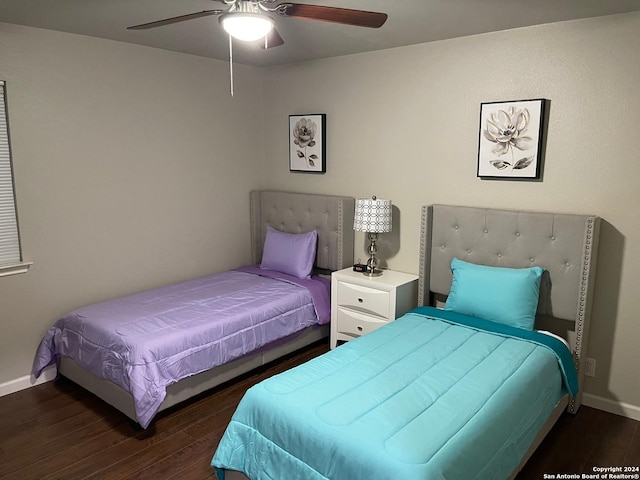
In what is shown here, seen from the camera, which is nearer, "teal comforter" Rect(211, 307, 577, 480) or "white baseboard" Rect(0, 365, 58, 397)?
"teal comforter" Rect(211, 307, 577, 480)

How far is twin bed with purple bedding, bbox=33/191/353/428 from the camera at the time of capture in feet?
9.08

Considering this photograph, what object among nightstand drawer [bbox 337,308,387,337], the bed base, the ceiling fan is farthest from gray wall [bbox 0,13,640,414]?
the ceiling fan

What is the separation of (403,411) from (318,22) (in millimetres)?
2262

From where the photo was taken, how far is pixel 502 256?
3.11 m

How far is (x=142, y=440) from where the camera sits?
8.83 feet

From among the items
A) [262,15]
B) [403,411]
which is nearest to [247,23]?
[262,15]

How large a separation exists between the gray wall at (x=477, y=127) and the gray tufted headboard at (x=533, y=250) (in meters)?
0.16

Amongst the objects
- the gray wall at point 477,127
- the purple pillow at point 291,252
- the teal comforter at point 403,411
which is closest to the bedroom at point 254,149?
the gray wall at point 477,127

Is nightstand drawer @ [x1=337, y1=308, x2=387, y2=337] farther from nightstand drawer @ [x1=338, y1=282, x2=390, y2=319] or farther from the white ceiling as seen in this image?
the white ceiling

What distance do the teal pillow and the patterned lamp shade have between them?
2.27 feet

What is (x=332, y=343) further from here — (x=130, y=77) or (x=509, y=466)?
(x=130, y=77)

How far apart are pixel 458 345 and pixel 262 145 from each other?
9.31 ft

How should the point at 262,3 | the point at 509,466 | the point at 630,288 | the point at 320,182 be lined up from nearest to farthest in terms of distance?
the point at 509,466
the point at 262,3
the point at 630,288
the point at 320,182

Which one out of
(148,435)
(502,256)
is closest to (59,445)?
(148,435)
